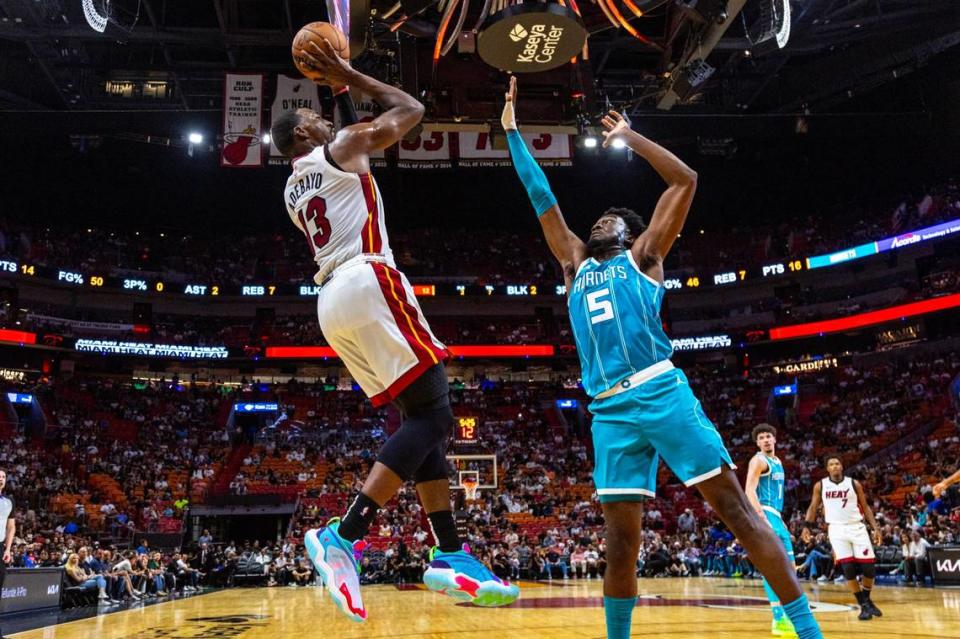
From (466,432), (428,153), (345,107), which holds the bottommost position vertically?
(345,107)

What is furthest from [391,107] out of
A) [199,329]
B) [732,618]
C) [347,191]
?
[199,329]

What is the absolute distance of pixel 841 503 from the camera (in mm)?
8656

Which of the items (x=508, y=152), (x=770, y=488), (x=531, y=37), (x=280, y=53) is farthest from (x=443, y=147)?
(x=770, y=488)

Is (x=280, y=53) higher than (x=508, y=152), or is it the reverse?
(x=280, y=53)

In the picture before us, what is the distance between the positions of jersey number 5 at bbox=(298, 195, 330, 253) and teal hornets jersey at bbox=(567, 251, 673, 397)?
124cm

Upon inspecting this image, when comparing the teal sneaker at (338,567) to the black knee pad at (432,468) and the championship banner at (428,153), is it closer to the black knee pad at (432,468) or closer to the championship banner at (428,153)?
the black knee pad at (432,468)

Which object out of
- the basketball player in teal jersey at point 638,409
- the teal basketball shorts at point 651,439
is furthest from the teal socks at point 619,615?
the teal basketball shorts at point 651,439

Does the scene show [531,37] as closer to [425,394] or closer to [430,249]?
[425,394]

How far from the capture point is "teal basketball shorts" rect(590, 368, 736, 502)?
328 cm

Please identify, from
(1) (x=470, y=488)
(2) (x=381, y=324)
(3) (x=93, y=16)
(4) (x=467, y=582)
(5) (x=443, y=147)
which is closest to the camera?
(4) (x=467, y=582)

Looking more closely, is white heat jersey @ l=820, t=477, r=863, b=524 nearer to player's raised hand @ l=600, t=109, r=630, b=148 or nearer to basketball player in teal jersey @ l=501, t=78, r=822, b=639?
basketball player in teal jersey @ l=501, t=78, r=822, b=639

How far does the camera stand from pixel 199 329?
33.6 meters

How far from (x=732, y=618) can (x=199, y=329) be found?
2993cm

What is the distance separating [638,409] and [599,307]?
1.79 feet
